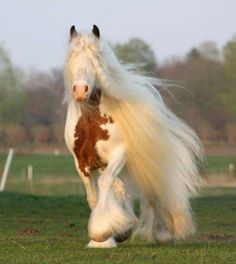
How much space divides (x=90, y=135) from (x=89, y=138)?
0.03 metres

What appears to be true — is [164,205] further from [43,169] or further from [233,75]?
[233,75]

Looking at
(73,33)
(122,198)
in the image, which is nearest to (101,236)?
(122,198)

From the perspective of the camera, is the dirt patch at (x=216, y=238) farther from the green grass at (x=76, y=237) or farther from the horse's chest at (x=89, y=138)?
the horse's chest at (x=89, y=138)

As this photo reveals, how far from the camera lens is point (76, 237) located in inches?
453

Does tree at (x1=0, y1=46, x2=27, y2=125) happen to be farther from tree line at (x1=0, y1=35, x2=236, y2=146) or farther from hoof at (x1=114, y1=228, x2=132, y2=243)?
hoof at (x1=114, y1=228, x2=132, y2=243)

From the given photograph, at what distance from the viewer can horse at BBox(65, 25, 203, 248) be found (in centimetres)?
894

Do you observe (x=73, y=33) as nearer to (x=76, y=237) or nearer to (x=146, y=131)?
(x=146, y=131)

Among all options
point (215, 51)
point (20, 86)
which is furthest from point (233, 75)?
point (20, 86)

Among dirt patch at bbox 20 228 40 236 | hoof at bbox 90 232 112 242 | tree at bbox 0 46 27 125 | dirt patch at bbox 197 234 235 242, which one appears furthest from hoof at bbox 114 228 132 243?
tree at bbox 0 46 27 125

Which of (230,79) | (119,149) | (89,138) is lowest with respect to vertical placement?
(230,79)

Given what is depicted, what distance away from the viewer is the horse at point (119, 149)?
352 inches

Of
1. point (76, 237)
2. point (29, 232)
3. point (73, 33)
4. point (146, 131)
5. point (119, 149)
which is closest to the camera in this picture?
point (119, 149)

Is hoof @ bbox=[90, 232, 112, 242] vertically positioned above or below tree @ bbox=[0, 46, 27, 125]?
above

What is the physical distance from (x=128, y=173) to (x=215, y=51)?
65.1 meters
